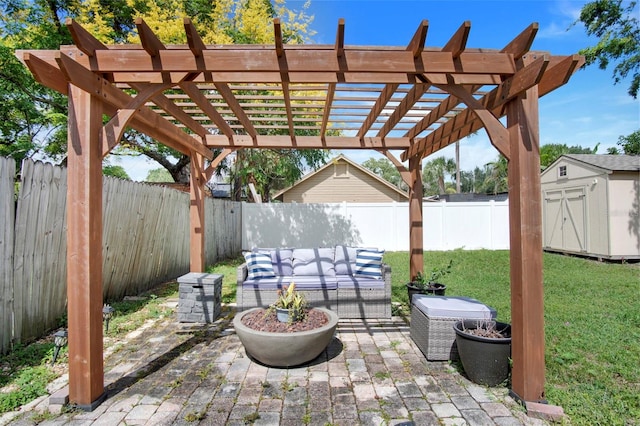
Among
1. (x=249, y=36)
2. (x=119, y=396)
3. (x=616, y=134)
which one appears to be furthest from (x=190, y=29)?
(x=616, y=134)

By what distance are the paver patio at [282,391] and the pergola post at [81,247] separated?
288 millimetres

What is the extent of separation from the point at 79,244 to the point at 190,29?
1.70 metres

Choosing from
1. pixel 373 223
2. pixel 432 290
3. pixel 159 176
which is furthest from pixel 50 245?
pixel 159 176

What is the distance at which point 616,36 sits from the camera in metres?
9.63

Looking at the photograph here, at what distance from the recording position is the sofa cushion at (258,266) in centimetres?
468

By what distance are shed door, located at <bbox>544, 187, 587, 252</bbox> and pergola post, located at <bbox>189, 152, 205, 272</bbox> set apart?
10030mm

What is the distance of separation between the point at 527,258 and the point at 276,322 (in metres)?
2.15

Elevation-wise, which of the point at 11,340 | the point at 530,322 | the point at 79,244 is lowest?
the point at 11,340

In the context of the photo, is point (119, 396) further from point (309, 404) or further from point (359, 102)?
point (359, 102)

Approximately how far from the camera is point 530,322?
2.49 metres

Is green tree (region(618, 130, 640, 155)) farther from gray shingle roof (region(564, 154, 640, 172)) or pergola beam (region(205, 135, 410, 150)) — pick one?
pergola beam (region(205, 135, 410, 150))

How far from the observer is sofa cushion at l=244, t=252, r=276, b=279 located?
184 inches

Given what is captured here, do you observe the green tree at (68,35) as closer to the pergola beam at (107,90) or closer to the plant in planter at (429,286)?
the pergola beam at (107,90)

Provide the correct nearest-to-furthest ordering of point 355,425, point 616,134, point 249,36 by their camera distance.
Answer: point 355,425 → point 249,36 → point 616,134
